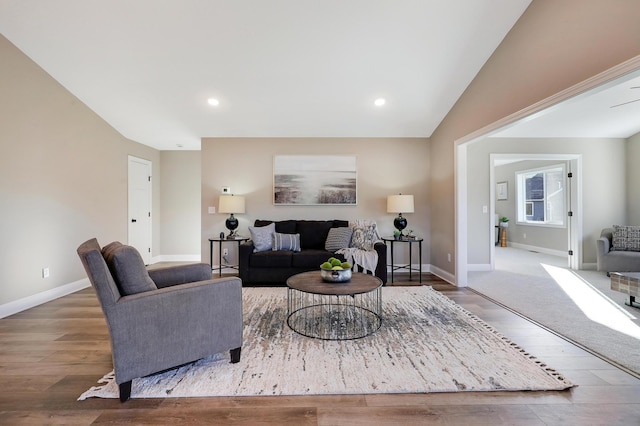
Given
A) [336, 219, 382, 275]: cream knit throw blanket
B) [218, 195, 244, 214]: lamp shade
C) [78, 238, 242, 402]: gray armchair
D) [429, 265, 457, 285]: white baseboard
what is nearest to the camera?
[78, 238, 242, 402]: gray armchair

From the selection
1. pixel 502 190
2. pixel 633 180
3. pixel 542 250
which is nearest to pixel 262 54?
pixel 633 180

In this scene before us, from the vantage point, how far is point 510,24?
117 inches

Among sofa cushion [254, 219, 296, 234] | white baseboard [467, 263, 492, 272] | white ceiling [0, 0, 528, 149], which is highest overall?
white ceiling [0, 0, 528, 149]

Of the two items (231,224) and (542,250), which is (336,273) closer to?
(231,224)

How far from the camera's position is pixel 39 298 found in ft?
11.1

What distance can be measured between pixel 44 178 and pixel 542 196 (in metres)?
9.72

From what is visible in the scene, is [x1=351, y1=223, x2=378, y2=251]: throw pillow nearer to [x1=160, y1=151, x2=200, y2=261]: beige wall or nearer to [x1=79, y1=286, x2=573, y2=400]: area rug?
[x1=79, y1=286, x2=573, y2=400]: area rug

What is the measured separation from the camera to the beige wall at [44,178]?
3078 mm

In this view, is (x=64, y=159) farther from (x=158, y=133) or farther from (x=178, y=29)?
(x=178, y=29)

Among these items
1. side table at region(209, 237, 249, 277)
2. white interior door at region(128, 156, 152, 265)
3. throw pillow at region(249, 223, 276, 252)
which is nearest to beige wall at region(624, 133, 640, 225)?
throw pillow at region(249, 223, 276, 252)

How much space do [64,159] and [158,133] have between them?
1.52 m

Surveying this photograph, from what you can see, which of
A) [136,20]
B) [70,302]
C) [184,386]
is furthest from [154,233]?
[184,386]

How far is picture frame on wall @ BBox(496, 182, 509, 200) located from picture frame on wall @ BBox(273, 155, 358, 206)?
567 centimetres

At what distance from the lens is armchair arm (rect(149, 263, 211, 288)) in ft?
7.49
